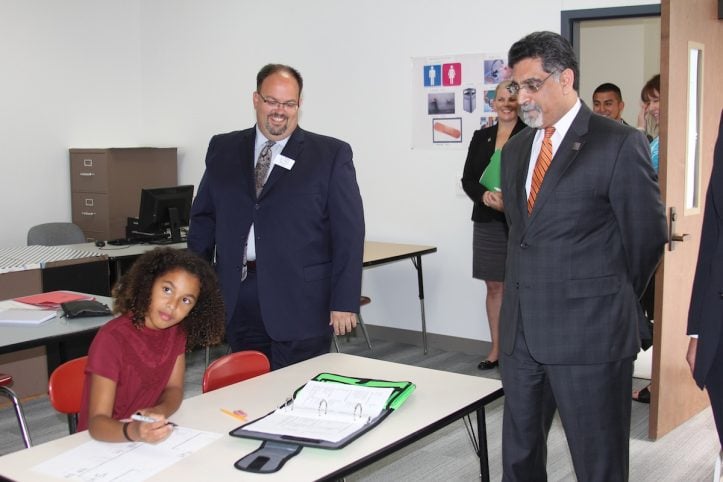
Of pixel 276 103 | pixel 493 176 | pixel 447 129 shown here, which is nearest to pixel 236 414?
pixel 276 103

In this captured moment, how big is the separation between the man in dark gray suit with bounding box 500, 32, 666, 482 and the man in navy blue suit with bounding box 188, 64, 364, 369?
752 mm

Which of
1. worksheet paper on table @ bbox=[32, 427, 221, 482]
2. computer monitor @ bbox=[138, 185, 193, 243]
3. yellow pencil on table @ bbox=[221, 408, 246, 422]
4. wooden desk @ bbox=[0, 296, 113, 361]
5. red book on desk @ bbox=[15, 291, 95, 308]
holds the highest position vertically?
computer monitor @ bbox=[138, 185, 193, 243]

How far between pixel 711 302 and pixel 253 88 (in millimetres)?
5495

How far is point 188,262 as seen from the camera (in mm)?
2508

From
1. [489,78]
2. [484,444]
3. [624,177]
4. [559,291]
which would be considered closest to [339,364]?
[484,444]

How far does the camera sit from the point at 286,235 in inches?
118

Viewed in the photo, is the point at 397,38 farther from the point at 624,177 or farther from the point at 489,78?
the point at 624,177

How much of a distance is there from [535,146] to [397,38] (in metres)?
3.86

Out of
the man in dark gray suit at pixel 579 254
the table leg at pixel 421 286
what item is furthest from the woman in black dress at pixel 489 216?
the man in dark gray suit at pixel 579 254

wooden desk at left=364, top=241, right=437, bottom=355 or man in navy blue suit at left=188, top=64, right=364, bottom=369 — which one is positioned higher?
man in navy blue suit at left=188, top=64, right=364, bottom=369

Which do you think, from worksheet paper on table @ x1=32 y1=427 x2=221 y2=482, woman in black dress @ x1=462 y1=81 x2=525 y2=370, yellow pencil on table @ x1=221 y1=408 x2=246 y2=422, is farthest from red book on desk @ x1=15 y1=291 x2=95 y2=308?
woman in black dress @ x1=462 y1=81 x2=525 y2=370

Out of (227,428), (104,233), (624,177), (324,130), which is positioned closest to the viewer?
(227,428)

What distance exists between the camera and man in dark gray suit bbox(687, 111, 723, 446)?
2127 millimetres

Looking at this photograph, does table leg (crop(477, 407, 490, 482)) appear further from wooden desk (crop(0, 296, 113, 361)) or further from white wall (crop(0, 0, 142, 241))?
white wall (crop(0, 0, 142, 241))
